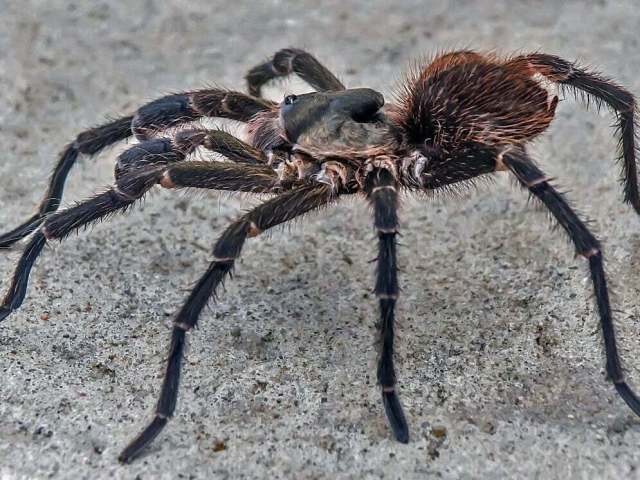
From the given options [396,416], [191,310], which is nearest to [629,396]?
[396,416]

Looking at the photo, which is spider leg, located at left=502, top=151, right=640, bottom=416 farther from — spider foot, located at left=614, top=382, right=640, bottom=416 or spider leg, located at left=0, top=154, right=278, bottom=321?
spider leg, located at left=0, top=154, right=278, bottom=321

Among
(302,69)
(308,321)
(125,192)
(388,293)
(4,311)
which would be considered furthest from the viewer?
(302,69)

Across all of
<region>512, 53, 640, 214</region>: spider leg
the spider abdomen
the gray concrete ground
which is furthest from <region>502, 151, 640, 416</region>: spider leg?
<region>512, 53, 640, 214</region>: spider leg

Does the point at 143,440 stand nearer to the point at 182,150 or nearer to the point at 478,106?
the point at 182,150

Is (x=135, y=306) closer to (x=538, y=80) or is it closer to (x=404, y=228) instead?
(x=404, y=228)

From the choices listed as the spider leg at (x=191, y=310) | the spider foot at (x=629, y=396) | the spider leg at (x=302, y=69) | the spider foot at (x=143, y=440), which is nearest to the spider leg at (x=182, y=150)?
the spider leg at (x=191, y=310)

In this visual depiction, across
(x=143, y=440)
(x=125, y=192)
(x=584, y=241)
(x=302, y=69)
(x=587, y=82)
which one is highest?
(x=302, y=69)

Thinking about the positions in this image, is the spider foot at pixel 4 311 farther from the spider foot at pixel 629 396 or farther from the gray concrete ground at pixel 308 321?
the spider foot at pixel 629 396
